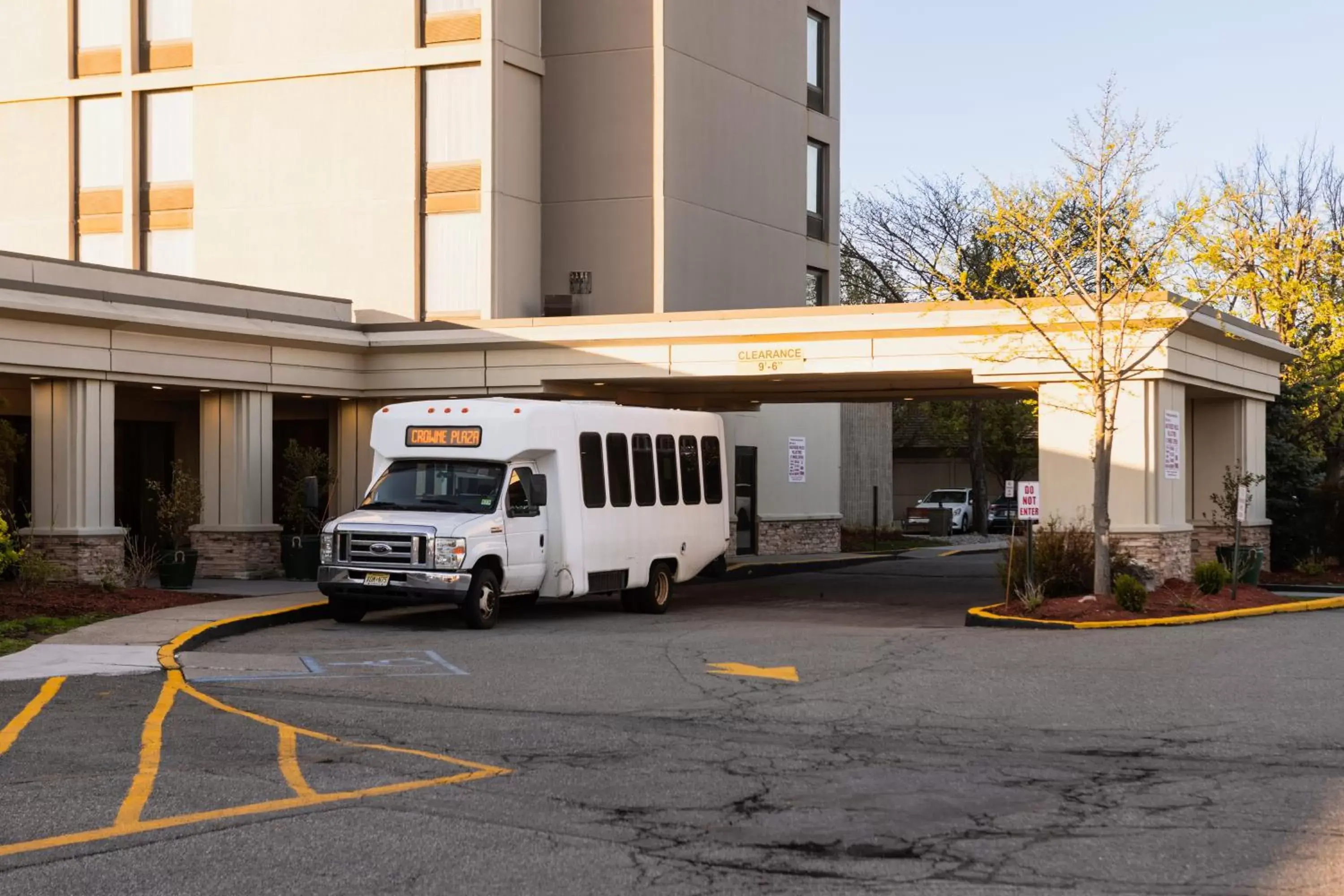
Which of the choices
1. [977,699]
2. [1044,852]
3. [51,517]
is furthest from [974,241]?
[1044,852]

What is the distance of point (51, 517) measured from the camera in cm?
2481

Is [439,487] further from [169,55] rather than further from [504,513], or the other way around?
[169,55]

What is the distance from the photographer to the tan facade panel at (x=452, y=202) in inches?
1273

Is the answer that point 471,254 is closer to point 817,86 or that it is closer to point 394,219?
point 394,219

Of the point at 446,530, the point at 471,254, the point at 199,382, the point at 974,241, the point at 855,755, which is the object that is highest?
the point at 974,241

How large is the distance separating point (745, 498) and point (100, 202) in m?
15.6

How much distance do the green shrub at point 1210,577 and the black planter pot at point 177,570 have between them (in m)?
15.4

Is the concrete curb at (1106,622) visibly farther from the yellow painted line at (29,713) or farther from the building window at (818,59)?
the building window at (818,59)

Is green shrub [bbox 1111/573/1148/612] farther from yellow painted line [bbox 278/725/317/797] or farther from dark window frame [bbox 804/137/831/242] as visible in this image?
dark window frame [bbox 804/137/831/242]

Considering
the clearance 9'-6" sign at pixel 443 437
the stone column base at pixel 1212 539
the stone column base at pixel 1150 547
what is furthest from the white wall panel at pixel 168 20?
the stone column base at pixel 1212 539

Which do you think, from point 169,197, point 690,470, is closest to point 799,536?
point 690,470

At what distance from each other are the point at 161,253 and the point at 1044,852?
98.4ft

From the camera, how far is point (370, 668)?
1628cm

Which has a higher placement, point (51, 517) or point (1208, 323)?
point (1208, 323)
